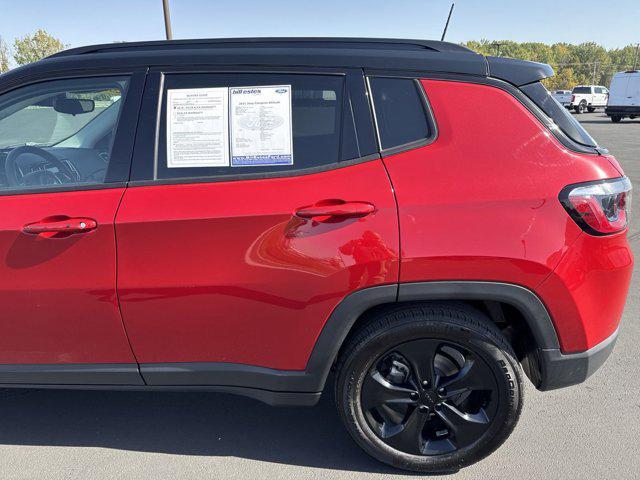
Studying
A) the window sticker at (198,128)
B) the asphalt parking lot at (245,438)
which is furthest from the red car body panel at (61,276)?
the asphalt parking lot at (245,438)

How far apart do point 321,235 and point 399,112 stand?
600 millimetres

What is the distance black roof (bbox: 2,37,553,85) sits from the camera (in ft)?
6.45

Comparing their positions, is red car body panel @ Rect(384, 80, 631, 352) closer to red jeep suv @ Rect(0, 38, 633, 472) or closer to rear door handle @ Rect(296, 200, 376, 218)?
red jeep suv @ Rect(0, 38, 633, 472)

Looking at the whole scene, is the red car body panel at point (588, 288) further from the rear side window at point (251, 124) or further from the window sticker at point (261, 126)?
the window sticker at point (261, 126)

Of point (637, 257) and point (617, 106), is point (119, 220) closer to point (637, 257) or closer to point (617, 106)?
point (637, 257)

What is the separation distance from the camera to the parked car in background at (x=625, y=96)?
948 inches

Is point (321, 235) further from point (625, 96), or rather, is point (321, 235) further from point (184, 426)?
point (625, 96)

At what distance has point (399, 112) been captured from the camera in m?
1.96

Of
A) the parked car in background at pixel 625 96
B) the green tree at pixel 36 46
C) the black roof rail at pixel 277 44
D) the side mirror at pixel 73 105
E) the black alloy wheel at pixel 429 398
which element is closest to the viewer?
the black alloy wheel at pixel 429 398

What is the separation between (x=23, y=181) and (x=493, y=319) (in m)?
2.19

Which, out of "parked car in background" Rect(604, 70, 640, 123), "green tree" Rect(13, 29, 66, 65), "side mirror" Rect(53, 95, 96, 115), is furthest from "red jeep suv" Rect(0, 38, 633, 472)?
"green tree" Rect(13, 29, 66, 65)

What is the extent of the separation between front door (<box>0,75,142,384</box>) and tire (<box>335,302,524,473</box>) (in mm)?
984

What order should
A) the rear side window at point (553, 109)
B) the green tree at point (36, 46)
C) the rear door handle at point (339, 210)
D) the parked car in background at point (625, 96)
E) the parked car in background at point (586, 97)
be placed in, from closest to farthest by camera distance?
the rear door handle at point (339, 210), the rear side window at point (553, 109), the parked car in background at point (625, 96), the parked car in background at point (586, 97), the green tree at point (36, 46)

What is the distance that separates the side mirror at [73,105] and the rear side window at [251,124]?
0.64 m
